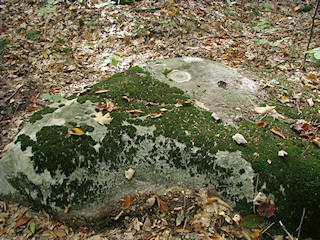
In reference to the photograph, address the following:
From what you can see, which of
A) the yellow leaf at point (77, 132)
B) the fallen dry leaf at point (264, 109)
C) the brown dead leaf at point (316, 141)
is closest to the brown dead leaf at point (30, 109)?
the yellow leaf at point (77, 132)

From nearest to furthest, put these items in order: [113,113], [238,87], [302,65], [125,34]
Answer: [113,113]
[238,87]
[302,65]
[125,34]

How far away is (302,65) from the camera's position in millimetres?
5109

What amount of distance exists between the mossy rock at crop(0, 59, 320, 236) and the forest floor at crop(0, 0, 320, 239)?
1.17m

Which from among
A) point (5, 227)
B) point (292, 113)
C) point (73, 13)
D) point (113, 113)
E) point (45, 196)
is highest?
point (73, 13)

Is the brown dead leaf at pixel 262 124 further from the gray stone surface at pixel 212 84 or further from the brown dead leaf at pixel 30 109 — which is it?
the brown dead leaf at pixel 30 109

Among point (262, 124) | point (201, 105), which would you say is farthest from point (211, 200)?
point (201, 105)

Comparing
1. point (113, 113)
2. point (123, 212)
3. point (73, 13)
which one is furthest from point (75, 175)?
point (73, 13)

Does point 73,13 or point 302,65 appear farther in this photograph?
point 73,13

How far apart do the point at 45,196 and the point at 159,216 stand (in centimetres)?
119

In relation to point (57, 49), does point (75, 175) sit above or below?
below

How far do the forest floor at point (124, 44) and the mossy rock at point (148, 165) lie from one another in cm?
117

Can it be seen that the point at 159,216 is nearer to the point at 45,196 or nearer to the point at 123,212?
the point at 123,212

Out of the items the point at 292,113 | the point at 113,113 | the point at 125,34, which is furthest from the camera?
the point at 125,34

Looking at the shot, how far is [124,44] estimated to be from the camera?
5.73 m
